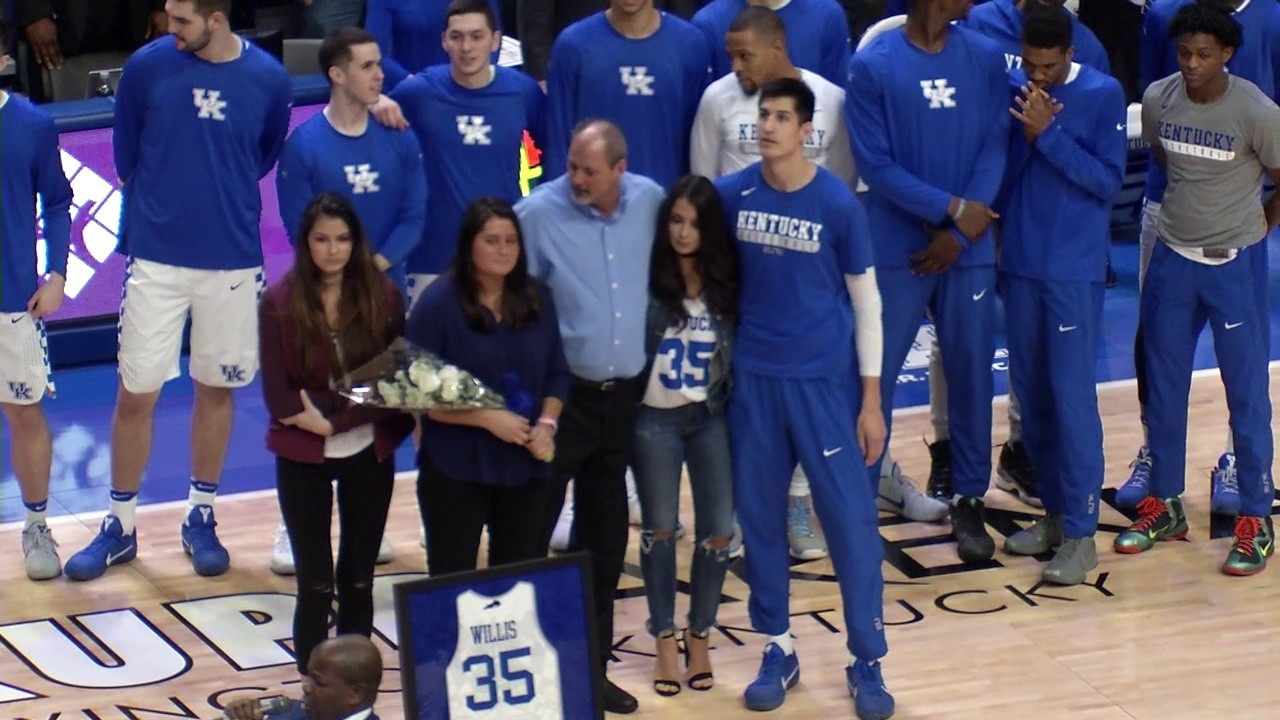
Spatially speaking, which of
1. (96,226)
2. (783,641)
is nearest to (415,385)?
(783,641)

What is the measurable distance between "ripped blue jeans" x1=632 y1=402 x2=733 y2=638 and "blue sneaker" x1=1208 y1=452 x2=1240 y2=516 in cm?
273

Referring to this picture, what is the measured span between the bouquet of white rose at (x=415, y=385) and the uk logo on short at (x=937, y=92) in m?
2.28

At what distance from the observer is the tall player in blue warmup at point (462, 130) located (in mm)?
7555

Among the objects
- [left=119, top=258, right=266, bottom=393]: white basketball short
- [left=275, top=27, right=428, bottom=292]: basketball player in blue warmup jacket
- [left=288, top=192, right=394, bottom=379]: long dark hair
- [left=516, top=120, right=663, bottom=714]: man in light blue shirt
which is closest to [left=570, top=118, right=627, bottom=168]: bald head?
[left=516, top=120, right=663, bottom=714]: man in light blue shirt

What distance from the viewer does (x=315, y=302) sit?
20.4 feet

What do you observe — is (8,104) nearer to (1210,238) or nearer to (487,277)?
(487,277)

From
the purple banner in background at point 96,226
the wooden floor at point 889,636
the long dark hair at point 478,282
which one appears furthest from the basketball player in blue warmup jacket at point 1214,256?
the purple banner in background at point 96,226

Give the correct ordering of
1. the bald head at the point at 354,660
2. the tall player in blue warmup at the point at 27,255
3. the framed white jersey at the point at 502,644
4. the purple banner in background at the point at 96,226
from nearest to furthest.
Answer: the bald head at the point at 354,660 < the framed white jersey at the point at 502,644 < the tall player in blue warmup at the point at 27,255 < the purple banner in background at the point at 96,226

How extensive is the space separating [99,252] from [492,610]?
531 centimetres

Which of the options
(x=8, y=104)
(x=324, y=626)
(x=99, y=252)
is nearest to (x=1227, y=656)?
(x=324, y=626)

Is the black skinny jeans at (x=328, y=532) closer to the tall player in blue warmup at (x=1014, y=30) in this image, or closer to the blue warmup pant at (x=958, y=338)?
the blue warmup pant at (x=958, y=338)

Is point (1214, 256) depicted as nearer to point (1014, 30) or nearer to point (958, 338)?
point (958, 338)

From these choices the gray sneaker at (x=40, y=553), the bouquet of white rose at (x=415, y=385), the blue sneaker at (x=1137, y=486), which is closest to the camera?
the bouquet of white rose at (x=415, y=385)

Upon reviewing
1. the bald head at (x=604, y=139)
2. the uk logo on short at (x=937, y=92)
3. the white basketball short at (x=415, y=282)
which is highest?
the uk logo on short at (x=937, y=92)
